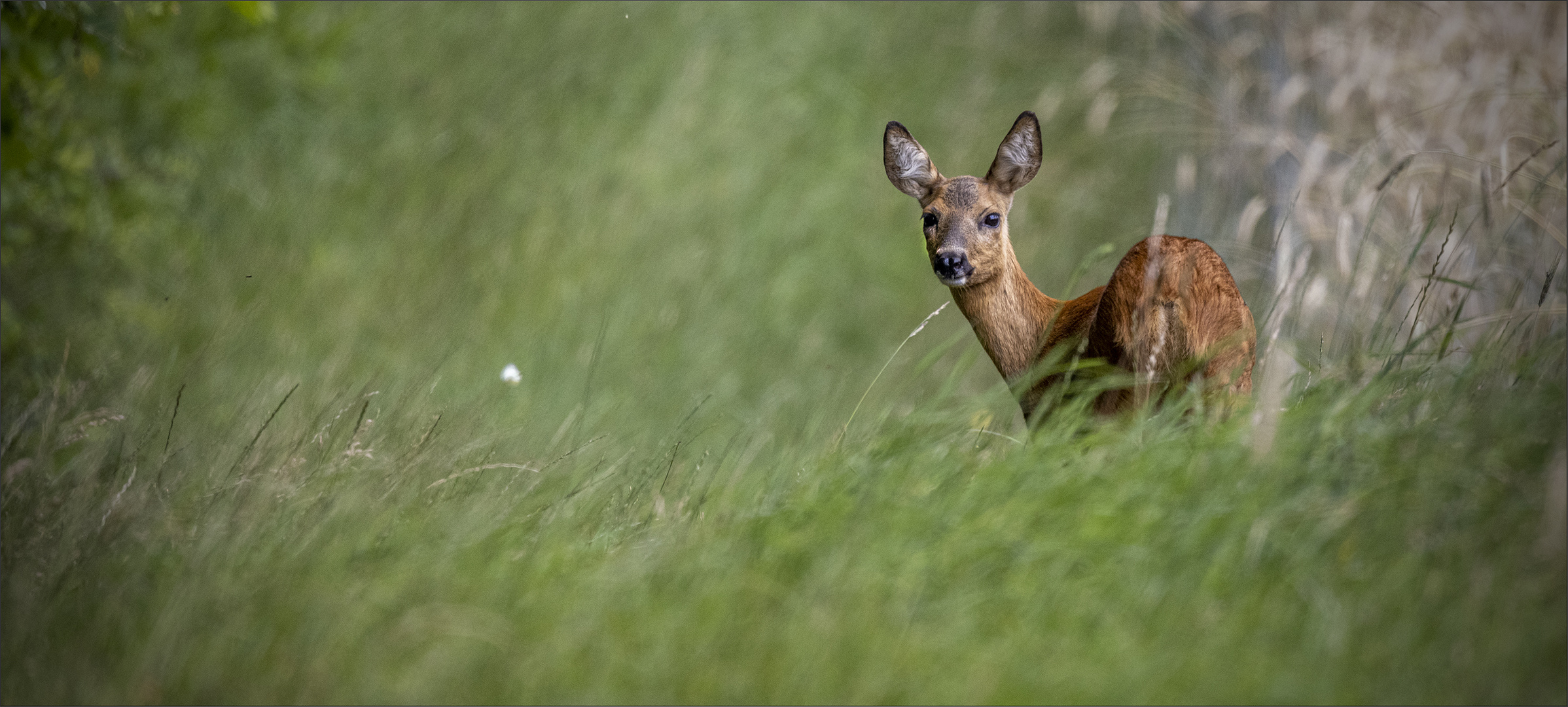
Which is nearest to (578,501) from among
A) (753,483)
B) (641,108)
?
(753,483)

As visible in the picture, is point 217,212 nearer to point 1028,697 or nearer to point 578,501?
point 578,501

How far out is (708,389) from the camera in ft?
23.1

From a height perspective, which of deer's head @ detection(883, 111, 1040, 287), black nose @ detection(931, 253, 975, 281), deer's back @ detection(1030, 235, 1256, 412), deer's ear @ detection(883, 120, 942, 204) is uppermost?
deer's ear @ detection(883, 120, 942, 204)

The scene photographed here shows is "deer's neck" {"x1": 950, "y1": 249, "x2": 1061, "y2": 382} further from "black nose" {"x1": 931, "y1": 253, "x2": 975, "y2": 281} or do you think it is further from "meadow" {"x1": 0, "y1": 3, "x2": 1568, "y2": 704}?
"meadow" {"x1": 0, "y1": 3, "x2": 1568, "y2": 704}

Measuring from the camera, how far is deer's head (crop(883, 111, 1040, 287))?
3.31m

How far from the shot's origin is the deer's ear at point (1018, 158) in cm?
335

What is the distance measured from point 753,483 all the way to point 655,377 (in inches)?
168

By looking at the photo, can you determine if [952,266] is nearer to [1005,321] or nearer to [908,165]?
[1005,321]

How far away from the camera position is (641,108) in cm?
808

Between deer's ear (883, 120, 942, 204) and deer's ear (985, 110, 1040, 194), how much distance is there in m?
0.19

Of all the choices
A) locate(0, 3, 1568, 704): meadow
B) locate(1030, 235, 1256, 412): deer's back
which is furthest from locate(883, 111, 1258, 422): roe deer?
locate(0, 3, 1568, 704): meadow

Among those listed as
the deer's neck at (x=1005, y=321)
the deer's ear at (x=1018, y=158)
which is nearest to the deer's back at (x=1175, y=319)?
the deer's neck at (x=1005, y=321)

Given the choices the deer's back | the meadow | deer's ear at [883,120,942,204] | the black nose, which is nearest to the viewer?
the meadow

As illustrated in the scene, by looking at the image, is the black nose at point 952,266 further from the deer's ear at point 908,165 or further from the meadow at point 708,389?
the meadow at point 708,389
